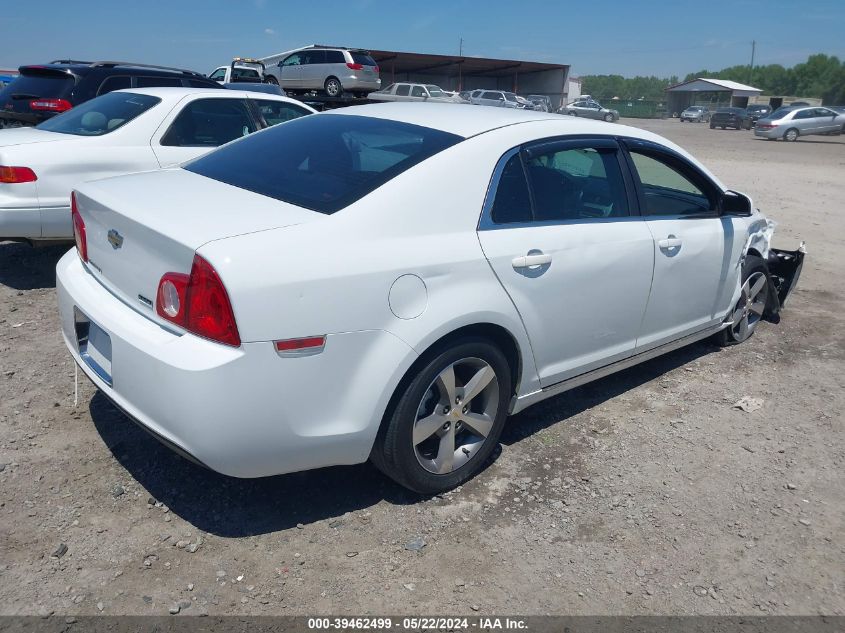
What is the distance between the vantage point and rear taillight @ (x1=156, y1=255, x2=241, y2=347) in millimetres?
2344

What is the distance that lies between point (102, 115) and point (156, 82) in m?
2.45

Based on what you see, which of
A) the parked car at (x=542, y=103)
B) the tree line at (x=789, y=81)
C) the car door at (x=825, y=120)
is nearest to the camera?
the car door at (x=825, y=120)

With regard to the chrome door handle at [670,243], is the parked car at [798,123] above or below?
above

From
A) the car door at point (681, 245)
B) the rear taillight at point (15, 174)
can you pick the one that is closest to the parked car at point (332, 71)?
the rear taillight at point (15, 174)

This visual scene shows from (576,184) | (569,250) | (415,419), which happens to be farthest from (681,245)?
(415,419)

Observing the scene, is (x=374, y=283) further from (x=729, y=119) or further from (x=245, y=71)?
(x=729, y=119)

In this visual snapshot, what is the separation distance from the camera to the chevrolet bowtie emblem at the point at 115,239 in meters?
2.81

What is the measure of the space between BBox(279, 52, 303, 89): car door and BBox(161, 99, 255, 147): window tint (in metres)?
20.8

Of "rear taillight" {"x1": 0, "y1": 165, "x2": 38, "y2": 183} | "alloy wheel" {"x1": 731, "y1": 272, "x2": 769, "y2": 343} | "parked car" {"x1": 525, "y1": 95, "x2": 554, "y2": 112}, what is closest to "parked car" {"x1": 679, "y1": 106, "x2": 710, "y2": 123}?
"parked car" {"x1": 525, "y1": 95, "x2": 554, "y2": 112}

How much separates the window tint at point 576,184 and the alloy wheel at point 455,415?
836 millimetres

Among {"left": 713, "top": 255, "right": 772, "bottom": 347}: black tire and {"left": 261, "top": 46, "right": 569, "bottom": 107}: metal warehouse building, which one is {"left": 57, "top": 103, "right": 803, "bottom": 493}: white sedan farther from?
{"left": 261, "top": 46, "right": 569, "bottom": 107}: metal warehouse building

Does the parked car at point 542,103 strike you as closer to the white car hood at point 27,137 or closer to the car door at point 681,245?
the white car hood at point 27,137

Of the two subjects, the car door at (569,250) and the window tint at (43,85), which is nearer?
the car door at (569,250)

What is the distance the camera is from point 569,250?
131 inches
